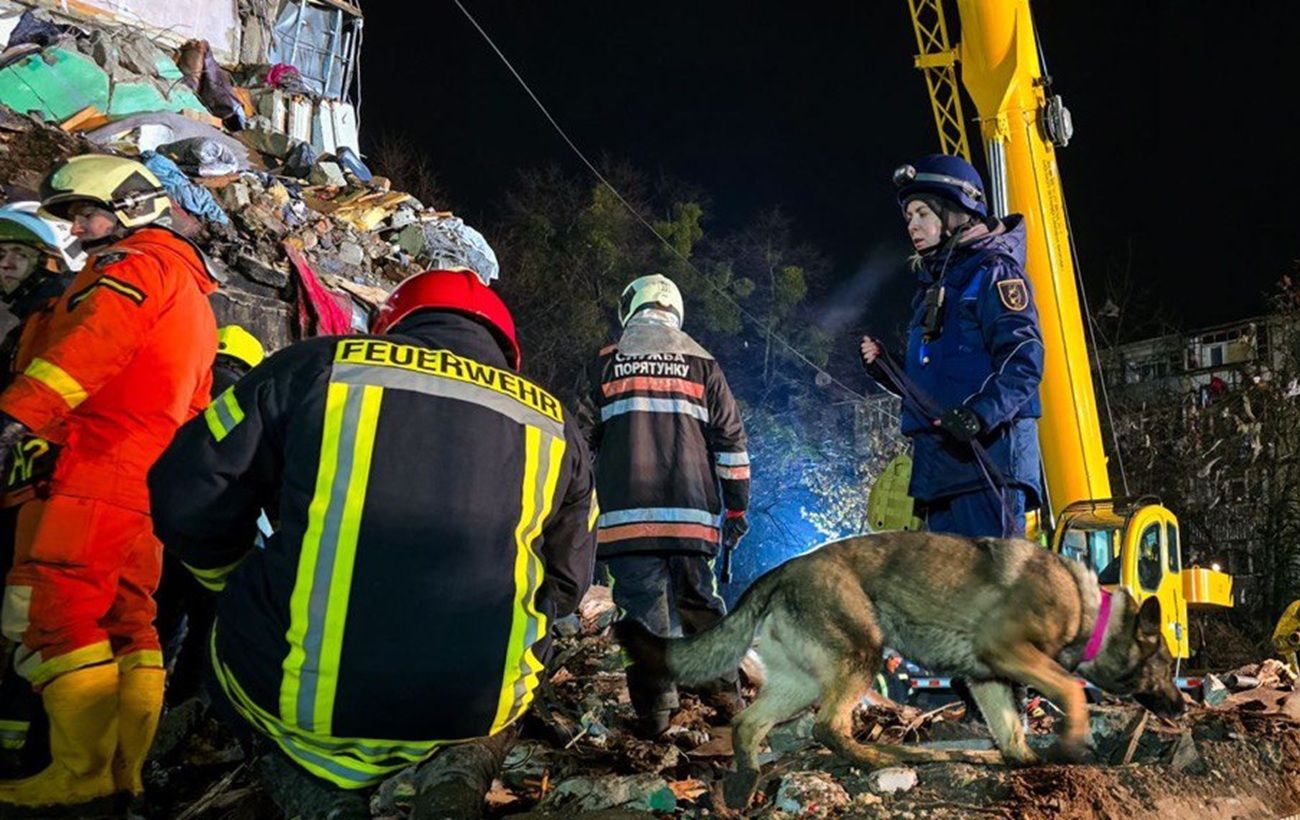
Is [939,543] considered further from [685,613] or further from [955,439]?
[685,613]

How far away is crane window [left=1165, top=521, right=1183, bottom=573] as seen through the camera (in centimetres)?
609

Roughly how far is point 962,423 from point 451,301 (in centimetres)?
226

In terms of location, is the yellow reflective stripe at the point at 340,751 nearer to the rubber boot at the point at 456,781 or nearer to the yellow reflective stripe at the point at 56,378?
the rubber boot at the point at 456,781

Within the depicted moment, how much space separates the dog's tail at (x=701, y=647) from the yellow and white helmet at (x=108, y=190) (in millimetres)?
2616

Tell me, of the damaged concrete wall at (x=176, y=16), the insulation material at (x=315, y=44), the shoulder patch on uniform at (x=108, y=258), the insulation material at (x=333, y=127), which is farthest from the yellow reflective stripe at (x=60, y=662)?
the insulation material at (x=315, y=44)

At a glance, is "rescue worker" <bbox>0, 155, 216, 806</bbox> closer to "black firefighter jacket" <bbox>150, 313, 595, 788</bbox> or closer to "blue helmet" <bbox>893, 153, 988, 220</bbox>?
"black firefighter jacket" <bbox>150, 313, 595, 788</bbox>

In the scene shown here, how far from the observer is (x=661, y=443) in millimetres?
5094

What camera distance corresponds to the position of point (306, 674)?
7.92 feet

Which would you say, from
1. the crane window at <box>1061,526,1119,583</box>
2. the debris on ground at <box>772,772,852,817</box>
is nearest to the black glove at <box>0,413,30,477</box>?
the debris on ground at <box>772,772,852,817</box>

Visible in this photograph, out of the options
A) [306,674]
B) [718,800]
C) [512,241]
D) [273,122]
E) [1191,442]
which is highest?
[512,241]

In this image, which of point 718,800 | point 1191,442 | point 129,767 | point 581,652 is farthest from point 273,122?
point 1191,442

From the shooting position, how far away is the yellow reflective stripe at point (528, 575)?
2615 mm

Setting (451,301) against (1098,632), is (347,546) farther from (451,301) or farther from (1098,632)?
(1098,632)

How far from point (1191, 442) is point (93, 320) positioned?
23.2 metres
